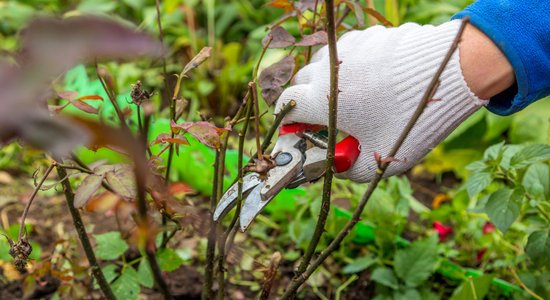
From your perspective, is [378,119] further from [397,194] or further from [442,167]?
[442,167]

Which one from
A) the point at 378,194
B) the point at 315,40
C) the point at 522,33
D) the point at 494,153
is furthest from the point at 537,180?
the point at 315,40

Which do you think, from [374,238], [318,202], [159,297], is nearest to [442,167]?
[374,238]

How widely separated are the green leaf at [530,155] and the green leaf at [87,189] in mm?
814

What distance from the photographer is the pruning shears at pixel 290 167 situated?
3.51ft

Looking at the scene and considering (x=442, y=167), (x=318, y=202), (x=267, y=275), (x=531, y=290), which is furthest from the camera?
(x=442, y=167)

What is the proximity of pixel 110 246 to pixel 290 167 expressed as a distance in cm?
50

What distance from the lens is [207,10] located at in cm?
313

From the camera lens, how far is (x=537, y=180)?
1497 mm

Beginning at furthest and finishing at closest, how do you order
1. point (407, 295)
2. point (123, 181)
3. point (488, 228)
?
point (488, 228), point (407, 295), point (123, 181)

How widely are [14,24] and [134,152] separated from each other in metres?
3.08

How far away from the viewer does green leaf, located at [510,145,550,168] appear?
128 centimetres

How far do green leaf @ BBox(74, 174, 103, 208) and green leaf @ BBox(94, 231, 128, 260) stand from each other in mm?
445

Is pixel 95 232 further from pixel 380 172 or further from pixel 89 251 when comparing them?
pixel 380 172

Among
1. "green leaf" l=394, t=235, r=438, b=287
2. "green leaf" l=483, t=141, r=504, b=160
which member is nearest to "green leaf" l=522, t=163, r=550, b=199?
"green leaf" l=483, t=141, r=504, b=160
